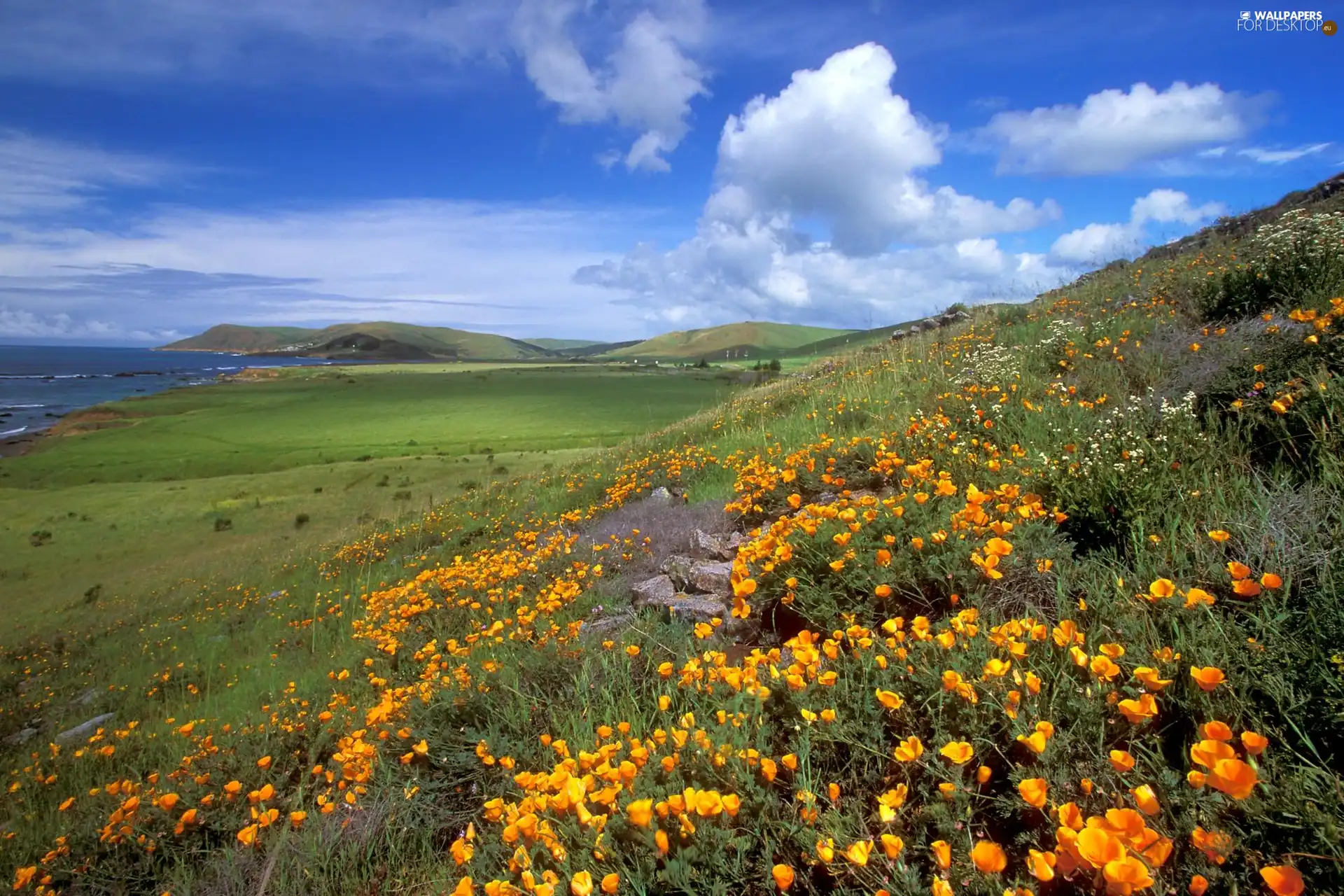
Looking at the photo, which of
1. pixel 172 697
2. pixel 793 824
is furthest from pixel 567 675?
pixel 172 697

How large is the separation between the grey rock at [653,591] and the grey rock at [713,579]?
0.19m

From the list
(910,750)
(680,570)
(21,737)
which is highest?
(910,750)

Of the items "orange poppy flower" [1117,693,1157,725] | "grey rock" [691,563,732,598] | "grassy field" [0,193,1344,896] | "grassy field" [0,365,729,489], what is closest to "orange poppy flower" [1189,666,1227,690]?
"grassy field" [0,193,1344,896]

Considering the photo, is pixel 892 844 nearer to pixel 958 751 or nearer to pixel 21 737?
pixel 958 751

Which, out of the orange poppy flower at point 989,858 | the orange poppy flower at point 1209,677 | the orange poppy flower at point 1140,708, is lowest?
the orange poppy flower at point 989,858

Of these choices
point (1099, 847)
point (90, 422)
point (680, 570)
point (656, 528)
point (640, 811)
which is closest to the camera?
point (1099, 847)

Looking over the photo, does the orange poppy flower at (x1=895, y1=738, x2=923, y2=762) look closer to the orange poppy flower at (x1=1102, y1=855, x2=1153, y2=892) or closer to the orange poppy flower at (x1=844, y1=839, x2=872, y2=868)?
the orange poppy flower at (x1=844, y1=839, x2=872, y2=868)

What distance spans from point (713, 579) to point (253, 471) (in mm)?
40120

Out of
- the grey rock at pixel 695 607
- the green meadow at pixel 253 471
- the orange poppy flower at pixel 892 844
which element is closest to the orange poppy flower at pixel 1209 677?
the orange poppy flower at pixel 892 844

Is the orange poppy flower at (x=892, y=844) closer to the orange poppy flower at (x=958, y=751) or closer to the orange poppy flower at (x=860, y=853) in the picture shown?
the orange poppy flower at (x=860, y=853)

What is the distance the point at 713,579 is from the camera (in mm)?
4449

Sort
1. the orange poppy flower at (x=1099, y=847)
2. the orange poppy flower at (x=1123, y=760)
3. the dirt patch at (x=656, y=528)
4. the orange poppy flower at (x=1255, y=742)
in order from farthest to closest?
1. the dirt patch at (x=656, y=528)
2. the orange poppy flower at (x=1123, y=760)
3. the orange poppy flower at (x=1255, y=742)
4. the orange poppy flower at (x=1099, y=847)

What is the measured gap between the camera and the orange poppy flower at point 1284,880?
4.05ft

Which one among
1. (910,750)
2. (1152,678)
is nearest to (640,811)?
(910,750)
